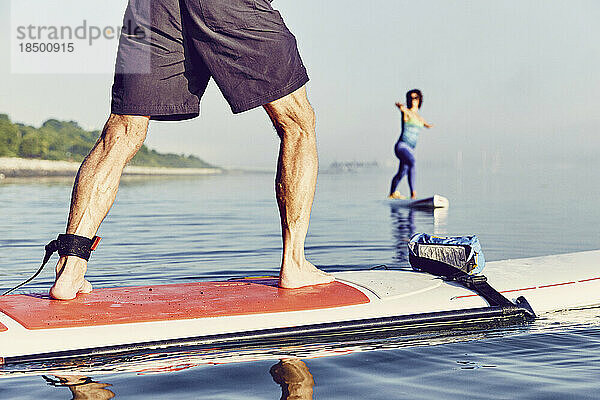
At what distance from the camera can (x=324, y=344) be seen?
337cm

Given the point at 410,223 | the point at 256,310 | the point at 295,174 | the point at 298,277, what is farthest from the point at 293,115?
the point at 410,223

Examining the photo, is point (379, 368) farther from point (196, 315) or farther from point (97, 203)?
point (97, 203)

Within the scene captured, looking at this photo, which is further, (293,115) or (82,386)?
(293,115)

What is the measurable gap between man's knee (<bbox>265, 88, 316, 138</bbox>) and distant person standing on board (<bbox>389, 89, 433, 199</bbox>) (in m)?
12.8

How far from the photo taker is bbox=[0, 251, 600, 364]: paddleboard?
3162 millimetres

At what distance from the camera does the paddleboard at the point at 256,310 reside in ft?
10.4

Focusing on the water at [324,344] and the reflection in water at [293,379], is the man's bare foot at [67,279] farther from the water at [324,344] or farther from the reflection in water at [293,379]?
the reflection in water at [293,379]

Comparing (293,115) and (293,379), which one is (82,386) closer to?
(293,379)

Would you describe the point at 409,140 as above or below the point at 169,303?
above

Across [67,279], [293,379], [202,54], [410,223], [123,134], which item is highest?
[202,54]

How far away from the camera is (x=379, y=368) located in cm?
304

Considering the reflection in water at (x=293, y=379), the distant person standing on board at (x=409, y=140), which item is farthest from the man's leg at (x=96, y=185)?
the distant person standing on board at (x=409, y=140)

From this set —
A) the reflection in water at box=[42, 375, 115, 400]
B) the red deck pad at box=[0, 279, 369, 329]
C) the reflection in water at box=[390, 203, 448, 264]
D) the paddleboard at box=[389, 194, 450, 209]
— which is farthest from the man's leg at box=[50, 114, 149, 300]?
the paddleboard at box=[389, 194, 450, 209]

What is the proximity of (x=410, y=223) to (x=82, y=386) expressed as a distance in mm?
8959
